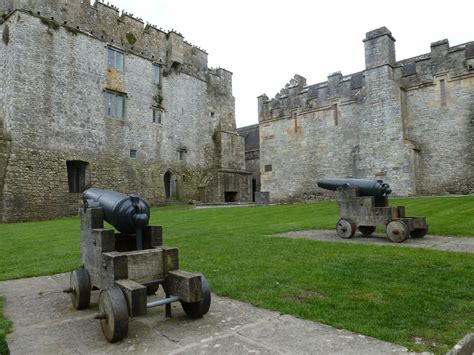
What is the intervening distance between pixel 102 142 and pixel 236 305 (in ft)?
67.8

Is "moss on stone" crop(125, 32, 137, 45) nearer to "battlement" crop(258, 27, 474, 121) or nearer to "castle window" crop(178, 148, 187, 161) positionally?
"castle window" crop(178, 148, 187, 161)

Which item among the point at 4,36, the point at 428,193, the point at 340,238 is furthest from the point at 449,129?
the point at 4,36

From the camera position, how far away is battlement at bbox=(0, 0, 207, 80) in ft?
67.2

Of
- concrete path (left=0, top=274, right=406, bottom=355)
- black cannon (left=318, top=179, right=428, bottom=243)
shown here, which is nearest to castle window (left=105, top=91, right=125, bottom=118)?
black cannon (left=318, top=179, right=428, bottom=243)

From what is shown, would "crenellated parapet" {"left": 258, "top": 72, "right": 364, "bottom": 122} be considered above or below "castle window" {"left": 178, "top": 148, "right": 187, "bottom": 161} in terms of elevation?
above

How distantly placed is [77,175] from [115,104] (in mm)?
5091

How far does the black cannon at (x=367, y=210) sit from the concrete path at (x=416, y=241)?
23 centimetres

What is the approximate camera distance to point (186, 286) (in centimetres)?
342

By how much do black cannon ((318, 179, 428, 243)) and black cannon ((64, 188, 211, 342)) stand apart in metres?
5.60

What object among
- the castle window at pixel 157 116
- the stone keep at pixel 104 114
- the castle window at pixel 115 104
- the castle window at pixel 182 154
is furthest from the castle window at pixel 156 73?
the castle window at pixel 182 154

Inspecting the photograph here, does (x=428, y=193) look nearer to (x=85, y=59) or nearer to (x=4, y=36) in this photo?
(x=85, y=59)

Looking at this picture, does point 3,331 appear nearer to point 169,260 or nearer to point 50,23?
point 169,260

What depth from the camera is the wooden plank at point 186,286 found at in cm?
339

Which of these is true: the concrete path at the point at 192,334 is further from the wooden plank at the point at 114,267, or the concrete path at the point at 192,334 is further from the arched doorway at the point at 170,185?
the arched doorway at the point at 170,185
